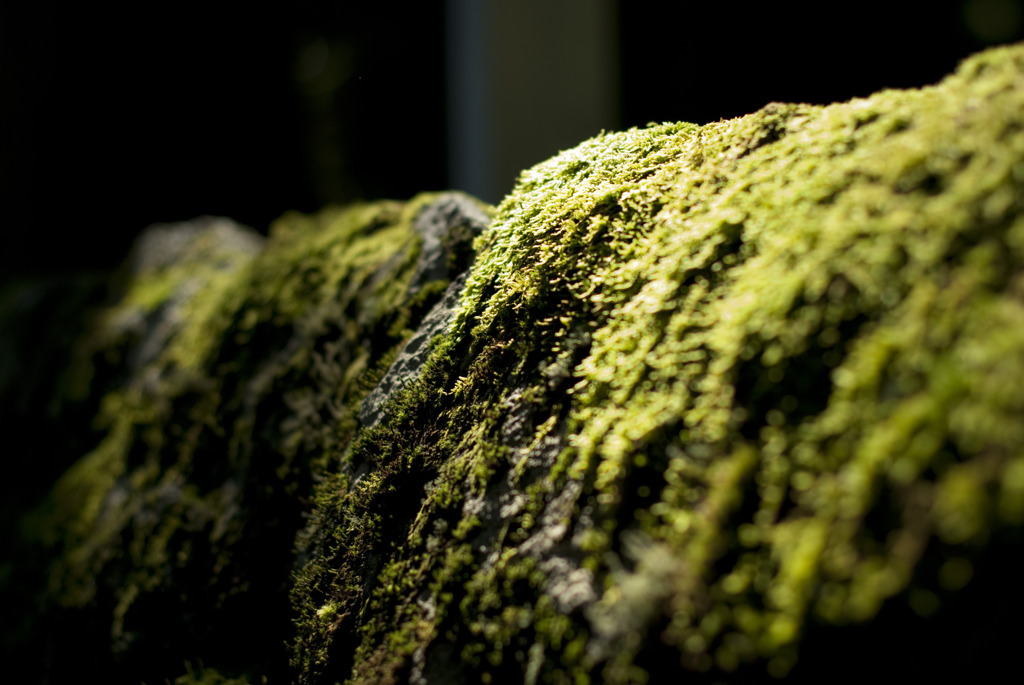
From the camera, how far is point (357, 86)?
983 cm

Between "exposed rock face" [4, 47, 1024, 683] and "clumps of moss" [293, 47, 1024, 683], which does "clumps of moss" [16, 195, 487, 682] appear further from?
"clumps of moss" [293, 47, 1024, 683]

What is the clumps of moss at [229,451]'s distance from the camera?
2551 millimetres

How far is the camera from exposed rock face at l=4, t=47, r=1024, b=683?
1.04m

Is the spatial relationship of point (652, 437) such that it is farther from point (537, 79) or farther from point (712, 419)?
point (537, 79)

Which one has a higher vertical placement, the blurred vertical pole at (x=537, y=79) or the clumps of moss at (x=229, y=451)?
the blurred vertical pole at (x=537, y=79)

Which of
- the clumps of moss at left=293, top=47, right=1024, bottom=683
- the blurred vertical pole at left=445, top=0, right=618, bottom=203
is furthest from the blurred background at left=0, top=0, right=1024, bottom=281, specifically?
the clumps of moss at left=293, top=47, right=1024, bottom=683

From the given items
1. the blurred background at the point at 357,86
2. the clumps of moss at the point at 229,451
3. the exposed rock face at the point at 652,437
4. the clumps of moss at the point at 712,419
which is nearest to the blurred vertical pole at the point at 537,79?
the blurred background at the point at 357,86

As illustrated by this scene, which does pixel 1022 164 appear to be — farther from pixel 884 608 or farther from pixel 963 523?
pixel 884 608

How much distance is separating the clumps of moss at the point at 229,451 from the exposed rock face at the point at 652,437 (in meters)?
0.02

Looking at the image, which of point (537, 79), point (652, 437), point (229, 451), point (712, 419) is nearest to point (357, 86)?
point (537, 79)

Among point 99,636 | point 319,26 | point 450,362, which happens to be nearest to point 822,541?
point 450,362

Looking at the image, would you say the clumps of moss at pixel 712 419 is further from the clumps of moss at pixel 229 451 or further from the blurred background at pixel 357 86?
the blurred background at pixel 357 86

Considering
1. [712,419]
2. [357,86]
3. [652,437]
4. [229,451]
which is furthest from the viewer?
[357,86]

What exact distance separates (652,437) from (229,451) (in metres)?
2.30
